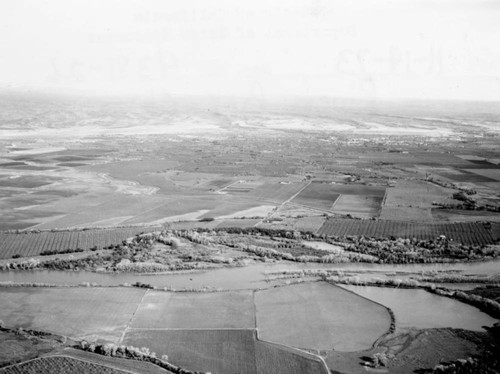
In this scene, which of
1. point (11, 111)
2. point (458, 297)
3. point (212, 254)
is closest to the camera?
point (458, 297)

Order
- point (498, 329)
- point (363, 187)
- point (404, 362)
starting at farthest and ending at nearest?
1. point (363, 187)
2. point (498, 329)
3. point (404, 362)

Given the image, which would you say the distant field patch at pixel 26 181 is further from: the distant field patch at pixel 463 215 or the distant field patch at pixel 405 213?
the distant field patch at pixel 463 215

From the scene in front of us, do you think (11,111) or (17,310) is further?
(11,111)

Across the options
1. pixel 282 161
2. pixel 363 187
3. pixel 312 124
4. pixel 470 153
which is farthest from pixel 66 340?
pixel 312 124

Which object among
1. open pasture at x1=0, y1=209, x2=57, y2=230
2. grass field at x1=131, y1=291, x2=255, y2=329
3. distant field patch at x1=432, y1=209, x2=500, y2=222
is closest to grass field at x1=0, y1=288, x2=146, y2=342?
grass field at x1=131, y1=291, x2=255, y2=329

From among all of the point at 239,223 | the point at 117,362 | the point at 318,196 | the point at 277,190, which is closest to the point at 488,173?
the point at 318,196

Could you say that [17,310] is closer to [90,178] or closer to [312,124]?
[90,178]
